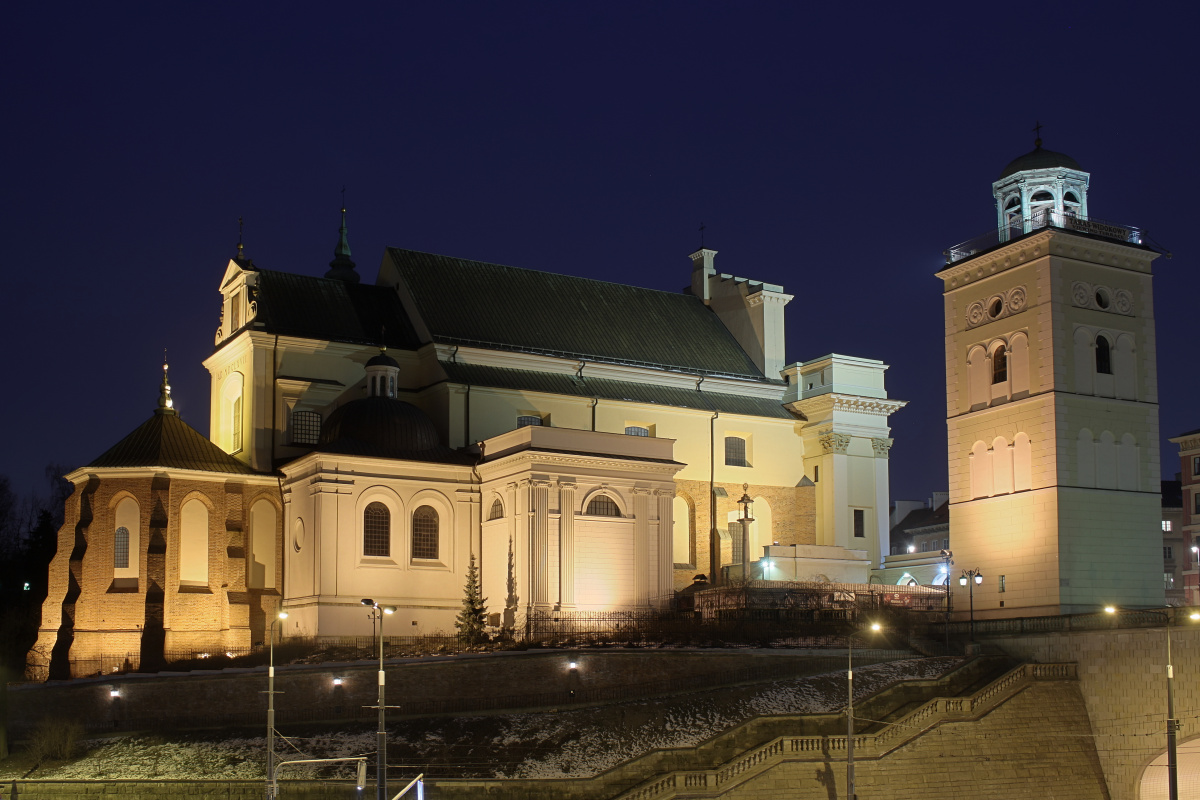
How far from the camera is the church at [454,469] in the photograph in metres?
54.6

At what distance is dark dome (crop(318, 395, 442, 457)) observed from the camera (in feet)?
186

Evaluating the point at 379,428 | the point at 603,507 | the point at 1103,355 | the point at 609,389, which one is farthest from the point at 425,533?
the point at 1103,355

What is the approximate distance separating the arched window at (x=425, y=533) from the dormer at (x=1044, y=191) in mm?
24634

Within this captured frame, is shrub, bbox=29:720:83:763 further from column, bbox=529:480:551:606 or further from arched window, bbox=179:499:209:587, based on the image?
column, bbox=529:480:551:606

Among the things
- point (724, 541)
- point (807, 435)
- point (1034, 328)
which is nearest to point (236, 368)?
point (724, 541)

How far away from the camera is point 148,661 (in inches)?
2058

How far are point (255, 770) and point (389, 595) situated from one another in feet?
50.2

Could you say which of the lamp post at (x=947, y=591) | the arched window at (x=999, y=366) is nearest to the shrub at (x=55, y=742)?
the lamp post at (x=947, y=591)

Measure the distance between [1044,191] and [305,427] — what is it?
30736 mm

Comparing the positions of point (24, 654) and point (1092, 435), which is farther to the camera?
point (24, 654)

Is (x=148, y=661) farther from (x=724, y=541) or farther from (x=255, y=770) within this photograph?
(x=724, y=541)

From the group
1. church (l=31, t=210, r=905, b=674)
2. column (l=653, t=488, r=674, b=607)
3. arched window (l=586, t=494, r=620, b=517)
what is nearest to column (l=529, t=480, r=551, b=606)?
church (l=31, t=210, r=905, b=674)

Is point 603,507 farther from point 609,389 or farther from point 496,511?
point 609,389

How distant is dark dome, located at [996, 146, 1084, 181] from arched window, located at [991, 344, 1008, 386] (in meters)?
6.74
